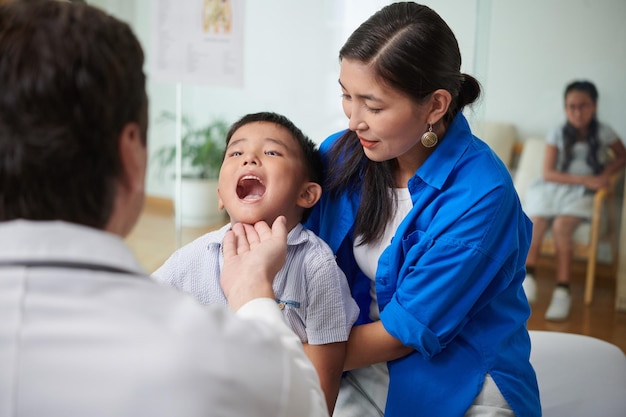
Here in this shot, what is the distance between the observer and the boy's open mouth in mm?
1489

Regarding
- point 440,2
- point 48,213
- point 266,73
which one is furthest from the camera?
point 266,73

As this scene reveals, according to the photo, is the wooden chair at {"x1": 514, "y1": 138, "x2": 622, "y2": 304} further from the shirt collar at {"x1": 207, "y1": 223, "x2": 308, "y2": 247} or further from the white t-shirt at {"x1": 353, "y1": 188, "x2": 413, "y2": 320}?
the shirt collar at {"x1": 207, "y1": 223, "x2": 308, "y2": 247}

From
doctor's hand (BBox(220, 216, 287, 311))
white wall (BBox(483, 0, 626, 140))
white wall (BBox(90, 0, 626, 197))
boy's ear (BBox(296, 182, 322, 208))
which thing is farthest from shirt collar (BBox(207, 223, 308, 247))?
white wall (BBox(483, 0, 626, 140))

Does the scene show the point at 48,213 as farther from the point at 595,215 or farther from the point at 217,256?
the point at 595,215

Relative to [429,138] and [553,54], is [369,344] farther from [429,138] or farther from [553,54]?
[553,54]

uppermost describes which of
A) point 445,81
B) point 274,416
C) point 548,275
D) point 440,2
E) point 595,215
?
point 440,2

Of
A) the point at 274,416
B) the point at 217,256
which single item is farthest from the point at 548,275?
the point at 274,416

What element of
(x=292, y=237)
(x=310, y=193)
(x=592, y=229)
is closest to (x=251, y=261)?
(x=292, y=237)

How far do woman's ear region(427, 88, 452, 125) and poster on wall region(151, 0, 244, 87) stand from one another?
184cm

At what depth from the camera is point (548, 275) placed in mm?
4375

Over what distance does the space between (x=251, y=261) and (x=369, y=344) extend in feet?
1.47

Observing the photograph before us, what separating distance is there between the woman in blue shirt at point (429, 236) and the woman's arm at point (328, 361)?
0.05 m

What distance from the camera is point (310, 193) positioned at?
158 centimetres

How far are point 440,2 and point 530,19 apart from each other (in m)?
2.07
